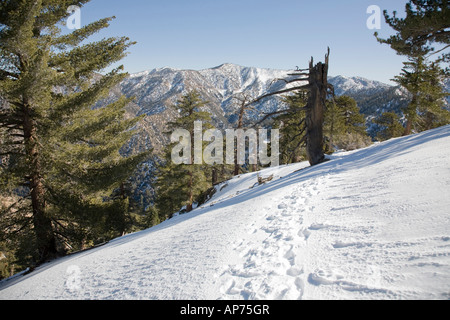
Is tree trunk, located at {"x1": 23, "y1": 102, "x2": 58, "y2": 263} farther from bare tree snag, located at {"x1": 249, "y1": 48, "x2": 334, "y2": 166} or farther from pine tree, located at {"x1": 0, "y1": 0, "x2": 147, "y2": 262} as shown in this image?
bare tree snag, located at {"x1": 249, "y1": 48, "x2": 334, "y2": 166}

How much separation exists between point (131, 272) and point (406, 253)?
2.85 metres

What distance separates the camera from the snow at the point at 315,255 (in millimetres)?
1582

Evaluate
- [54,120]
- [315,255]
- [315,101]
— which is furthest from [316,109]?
[54,120]

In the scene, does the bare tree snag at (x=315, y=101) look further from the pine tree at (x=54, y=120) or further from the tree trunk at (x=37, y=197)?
the tree trunk at (x=37, y=197)

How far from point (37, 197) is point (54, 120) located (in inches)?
113

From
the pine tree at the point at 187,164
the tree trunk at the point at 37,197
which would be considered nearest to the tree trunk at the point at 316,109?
the tree trunk at the point at 37,197

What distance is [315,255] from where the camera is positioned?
2.12m

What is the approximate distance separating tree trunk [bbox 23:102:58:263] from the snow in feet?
18.8

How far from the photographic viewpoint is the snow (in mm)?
1582

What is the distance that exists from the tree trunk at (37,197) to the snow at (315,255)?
18.8 ft
